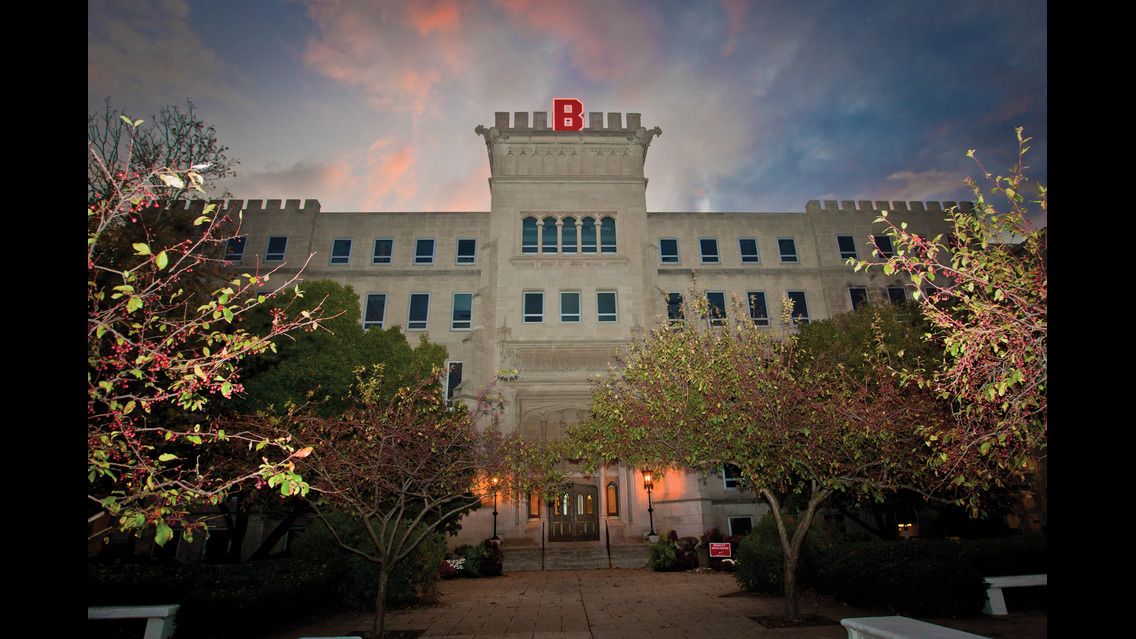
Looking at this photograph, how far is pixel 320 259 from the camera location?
32.5 m

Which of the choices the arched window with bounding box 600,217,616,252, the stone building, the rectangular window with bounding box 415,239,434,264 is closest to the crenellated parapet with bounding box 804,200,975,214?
the stone building

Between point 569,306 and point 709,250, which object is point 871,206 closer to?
point 709,250

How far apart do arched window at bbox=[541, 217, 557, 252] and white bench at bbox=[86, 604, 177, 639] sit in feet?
79.1

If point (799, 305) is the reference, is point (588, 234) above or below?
above

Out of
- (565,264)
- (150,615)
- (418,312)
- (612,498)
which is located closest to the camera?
(150,615)

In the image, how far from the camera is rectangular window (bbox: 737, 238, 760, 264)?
109 feet

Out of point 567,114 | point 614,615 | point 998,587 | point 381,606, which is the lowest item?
point 614,615

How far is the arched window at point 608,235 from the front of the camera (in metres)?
32.0

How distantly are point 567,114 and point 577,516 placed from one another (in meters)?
24.2

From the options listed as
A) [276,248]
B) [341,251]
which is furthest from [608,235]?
[276,248]

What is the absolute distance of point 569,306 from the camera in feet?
99.6

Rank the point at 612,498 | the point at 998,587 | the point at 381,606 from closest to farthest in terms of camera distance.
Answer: the point at 381,606 < the point at 998,587 < the point at 612,498
